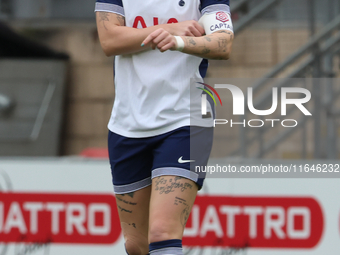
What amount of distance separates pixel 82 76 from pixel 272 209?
291 cm

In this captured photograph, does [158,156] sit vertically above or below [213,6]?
below

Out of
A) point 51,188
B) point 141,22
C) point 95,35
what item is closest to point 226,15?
point 141,22

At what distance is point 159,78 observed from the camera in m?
2.24

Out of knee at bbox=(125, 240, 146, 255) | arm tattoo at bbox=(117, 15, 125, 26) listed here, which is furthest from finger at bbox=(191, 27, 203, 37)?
knee at bbox=(125, 240, 146, 255)

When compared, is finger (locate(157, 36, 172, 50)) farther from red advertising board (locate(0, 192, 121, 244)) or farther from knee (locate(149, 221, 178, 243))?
red advertising board (locate(0, 192, 121, 244))

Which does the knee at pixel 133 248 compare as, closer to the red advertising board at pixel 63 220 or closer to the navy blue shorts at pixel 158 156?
the navy blue shorts at pixel 158 156

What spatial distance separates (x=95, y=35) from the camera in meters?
6.11

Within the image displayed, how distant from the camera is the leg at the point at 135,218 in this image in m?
2.43

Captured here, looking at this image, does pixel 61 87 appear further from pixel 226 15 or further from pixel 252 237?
pixel 226 15

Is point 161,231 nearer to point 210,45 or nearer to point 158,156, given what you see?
point 158,156

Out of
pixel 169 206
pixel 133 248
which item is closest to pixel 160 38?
pixel 169 206

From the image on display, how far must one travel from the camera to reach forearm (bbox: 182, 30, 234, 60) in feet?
6.82

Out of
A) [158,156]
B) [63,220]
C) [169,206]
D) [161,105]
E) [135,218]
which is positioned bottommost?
[63,220]

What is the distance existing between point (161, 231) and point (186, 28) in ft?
2.83
